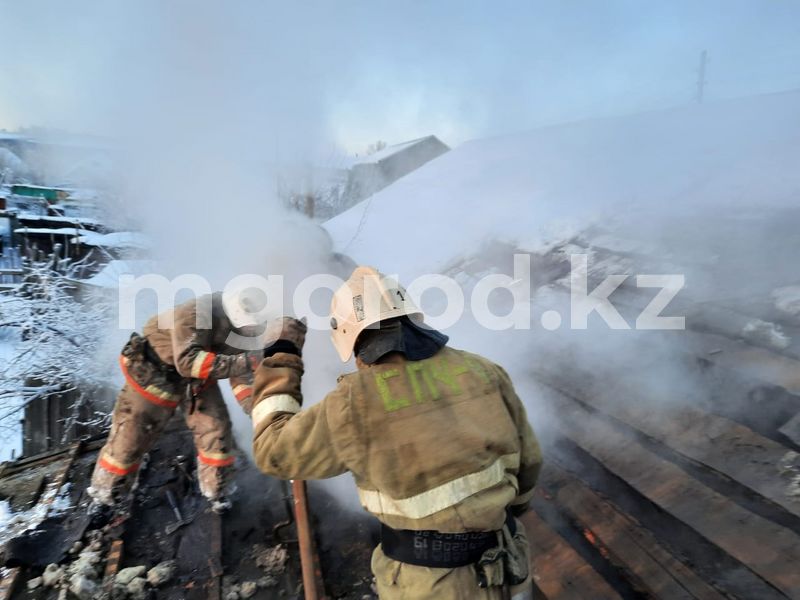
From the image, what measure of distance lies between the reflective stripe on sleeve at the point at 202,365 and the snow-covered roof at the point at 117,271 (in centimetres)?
757

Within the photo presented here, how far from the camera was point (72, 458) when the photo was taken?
4.04 m

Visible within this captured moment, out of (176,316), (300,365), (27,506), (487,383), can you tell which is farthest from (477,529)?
(27,506)

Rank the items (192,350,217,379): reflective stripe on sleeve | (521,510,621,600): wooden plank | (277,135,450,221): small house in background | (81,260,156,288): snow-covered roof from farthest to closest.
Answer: (81,260,156,288): snow-covered roof → (277,135,450,221): small house in background → (192,350,217,379): reflective stripe on sleeve → (521,510,621,600): wooden plank

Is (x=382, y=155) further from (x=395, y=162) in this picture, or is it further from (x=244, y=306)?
(x=244, y=306)

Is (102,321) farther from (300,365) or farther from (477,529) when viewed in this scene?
(477,529)

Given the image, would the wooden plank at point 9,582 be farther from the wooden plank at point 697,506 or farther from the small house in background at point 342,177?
the small house in background at point 342,177

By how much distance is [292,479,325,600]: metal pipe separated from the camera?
2361 millimetres

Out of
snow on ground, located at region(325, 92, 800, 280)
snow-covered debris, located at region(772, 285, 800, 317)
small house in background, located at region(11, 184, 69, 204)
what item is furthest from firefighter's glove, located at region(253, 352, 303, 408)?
small house in background, located at region(11, 184, 69, 204)

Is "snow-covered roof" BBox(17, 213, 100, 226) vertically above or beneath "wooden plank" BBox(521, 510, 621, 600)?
above

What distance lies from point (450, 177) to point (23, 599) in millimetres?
9150

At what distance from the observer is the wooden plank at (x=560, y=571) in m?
2.12

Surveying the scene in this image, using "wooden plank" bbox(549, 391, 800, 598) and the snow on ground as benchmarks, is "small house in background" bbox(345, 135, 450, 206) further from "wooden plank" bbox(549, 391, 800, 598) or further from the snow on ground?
"wooden plank" bbox(549, 391, 800, 598)

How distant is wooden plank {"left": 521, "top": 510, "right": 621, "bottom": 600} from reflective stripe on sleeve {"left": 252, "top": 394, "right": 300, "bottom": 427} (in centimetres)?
151

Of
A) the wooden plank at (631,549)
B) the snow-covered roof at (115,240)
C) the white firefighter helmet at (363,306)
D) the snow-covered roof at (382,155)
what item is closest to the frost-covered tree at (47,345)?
the snow-covered roof at (115,240)
